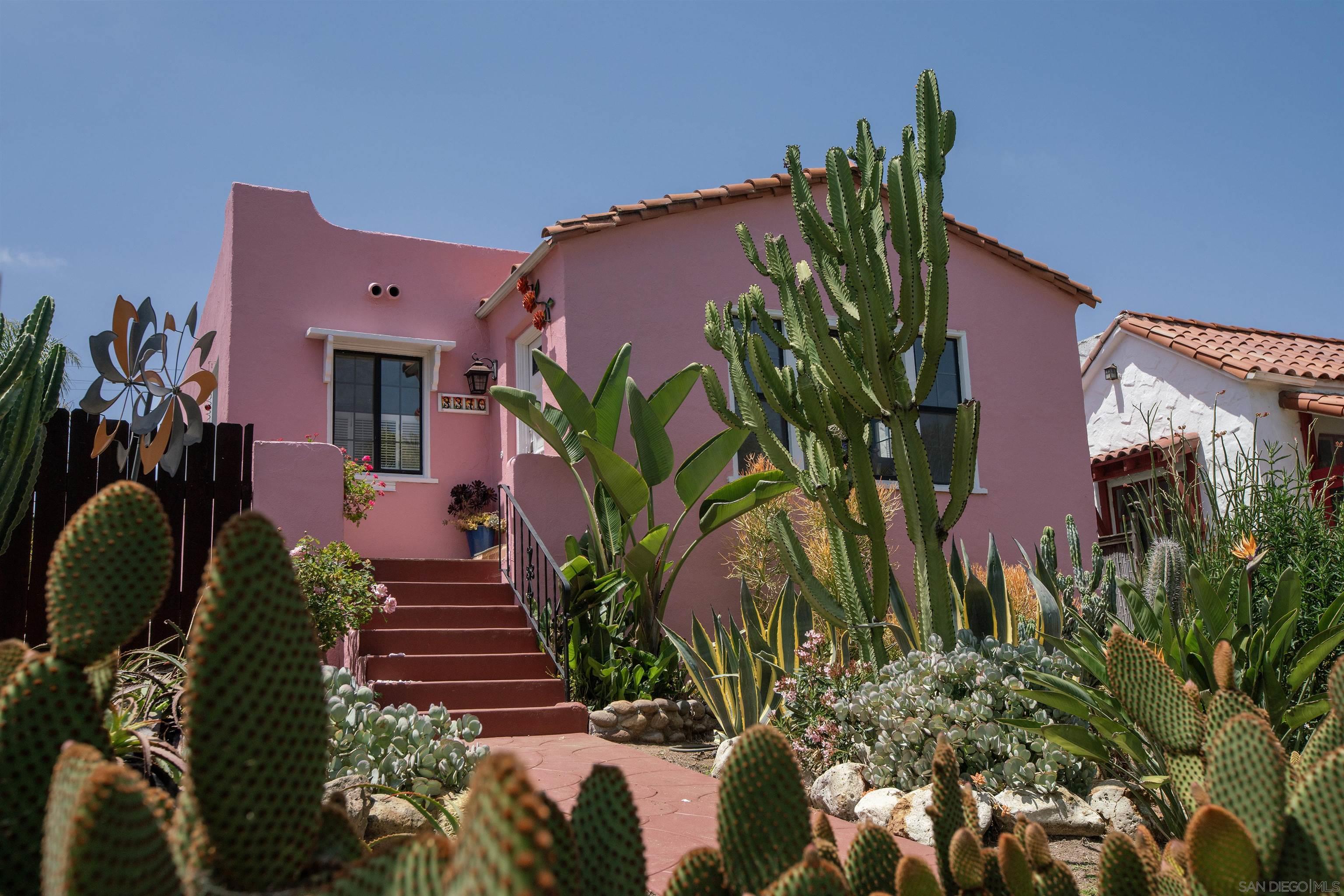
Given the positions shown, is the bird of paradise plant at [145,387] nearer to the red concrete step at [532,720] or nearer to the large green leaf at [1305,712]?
the red concrete step at [532,720]

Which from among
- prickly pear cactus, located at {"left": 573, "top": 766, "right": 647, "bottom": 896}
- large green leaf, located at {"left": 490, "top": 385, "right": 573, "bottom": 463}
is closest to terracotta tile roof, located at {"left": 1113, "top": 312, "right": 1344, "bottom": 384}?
large green leaf, located at {"left": 490, "top": 385, "right": 573, "bottom": 463}

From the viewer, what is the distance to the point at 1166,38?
808cm

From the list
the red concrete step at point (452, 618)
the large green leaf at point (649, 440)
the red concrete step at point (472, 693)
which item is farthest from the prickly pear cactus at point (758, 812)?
the red concrete step at point (452, 618)

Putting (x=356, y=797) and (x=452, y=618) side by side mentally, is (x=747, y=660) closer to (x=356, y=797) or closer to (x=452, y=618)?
(x=452, y=618)

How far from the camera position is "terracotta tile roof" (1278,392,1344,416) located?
45.7 feet

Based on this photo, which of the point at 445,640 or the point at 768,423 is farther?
the point at 768,423

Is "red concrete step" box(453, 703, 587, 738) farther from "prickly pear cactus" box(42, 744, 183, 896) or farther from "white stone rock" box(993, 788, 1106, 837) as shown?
"prickly pear cactus" box(42, 744, 183, 896)

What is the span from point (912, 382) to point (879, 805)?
813cm

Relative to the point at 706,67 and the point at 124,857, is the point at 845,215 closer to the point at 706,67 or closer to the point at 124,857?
the point at 706,67

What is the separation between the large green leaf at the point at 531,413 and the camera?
9195 mm

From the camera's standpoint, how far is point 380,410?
41.1 feet

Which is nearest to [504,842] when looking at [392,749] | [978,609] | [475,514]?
[392,749]

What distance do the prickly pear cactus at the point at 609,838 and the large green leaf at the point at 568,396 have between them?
25.5 ft

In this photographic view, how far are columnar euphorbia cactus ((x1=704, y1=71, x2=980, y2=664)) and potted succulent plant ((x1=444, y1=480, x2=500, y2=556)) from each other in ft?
18.8
